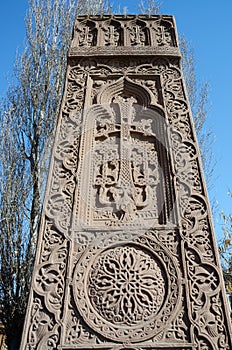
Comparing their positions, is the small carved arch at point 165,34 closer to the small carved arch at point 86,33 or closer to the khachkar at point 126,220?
the khachkar at point 126,220

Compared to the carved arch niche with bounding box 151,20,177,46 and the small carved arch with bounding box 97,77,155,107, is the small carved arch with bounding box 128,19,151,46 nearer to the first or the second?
the carved arch niche with bounding box 151,20,177,46

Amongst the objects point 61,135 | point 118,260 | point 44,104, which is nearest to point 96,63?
point 61,135

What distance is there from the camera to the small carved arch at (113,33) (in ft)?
11.6

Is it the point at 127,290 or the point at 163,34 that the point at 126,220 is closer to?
the point at 127,290

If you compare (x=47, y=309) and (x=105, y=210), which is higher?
(x=105, y=210)

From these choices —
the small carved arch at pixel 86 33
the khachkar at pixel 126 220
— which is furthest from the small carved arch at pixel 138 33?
the small carved arch at pixel 86 33

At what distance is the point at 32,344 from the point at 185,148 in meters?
1.77

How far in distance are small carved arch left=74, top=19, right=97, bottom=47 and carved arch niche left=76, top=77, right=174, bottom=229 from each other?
27.8 inches

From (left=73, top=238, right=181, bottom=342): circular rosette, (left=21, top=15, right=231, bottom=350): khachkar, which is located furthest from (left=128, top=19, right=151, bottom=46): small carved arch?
(left=73, top=238, right=181, bottom=342): circular rosette

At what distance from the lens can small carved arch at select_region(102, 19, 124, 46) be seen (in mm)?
3545

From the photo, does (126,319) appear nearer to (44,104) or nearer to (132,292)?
(132,292)

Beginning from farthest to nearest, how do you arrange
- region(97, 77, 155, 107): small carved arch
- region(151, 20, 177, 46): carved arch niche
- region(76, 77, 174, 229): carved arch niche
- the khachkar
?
region(151, 20, 177, 46): carved arch niche < region(97, 77, 155, 107): small carved arch < region(76, 77, 174, 229): carved arch niche < the khachkar

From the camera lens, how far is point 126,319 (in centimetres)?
196

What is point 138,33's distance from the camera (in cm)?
363
